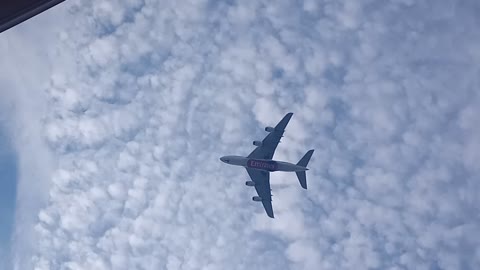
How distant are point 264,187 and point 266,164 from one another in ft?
19.1

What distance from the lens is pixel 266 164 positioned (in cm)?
5344

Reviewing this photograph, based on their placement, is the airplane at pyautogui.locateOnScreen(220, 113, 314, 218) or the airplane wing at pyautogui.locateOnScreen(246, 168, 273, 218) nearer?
the airplane at pyautogui.locateOnScreen(220, 113, 314, 218)

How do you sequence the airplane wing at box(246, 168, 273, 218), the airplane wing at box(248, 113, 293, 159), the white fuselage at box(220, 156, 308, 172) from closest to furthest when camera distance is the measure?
1. the white fuselage at box(220, 156, 308, 172)
2. the airplane wing at box(248, 113, 293, 159)
3. the airplane wing at box(246, 168, 273, 218)

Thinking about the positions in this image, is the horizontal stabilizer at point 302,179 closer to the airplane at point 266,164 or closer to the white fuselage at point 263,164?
the airplane at point 266,164

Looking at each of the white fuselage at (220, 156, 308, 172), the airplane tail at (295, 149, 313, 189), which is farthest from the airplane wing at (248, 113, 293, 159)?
the airplane tail at (295, 149, 313, 189)

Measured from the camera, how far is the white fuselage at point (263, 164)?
51603 mm

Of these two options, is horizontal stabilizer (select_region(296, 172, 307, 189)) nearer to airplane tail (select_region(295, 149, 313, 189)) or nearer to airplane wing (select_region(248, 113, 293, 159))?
airplane tail (select_region(295, 149, 313, 189))

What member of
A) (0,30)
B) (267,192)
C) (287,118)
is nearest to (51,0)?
(0,30)

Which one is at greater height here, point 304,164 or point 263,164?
point 263,164

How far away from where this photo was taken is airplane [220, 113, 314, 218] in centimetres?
5175

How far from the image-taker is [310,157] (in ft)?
170

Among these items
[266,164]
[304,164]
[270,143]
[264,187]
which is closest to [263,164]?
[266,164]

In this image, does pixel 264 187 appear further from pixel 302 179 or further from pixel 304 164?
pixel 304 164

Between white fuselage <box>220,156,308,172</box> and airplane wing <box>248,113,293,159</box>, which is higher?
airplane wing <box>248,113,293,159</box>
